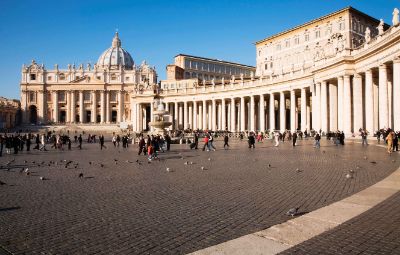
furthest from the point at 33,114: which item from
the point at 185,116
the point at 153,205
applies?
the point at 153,205

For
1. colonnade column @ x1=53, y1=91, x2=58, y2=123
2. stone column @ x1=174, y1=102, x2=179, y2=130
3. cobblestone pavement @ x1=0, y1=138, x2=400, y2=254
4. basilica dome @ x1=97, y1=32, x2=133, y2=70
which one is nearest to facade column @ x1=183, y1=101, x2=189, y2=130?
stone column @ x1=174, y1=102, x2=179, y2=130

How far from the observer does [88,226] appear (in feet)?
22.0

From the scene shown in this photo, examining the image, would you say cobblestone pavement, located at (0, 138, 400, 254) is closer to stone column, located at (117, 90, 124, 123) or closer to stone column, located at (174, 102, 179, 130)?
stone column, located at (174, 102, 179, 130)

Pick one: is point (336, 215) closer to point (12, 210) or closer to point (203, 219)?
point (203, 219)

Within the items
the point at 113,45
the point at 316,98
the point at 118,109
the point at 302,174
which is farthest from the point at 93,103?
the point at 302,174

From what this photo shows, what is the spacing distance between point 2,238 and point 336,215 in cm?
659

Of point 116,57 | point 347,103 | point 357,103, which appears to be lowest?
point 357,103

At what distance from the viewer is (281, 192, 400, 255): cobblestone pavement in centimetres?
538

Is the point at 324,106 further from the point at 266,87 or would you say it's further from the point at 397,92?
the point at 266,87

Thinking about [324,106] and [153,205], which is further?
[324,106]

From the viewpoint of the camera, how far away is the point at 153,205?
8492 mm

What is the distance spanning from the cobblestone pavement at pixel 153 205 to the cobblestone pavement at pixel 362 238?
1140mm

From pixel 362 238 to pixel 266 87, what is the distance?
5859 cm

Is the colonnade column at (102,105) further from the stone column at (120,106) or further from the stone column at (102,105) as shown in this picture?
the stone column at (120,106)
